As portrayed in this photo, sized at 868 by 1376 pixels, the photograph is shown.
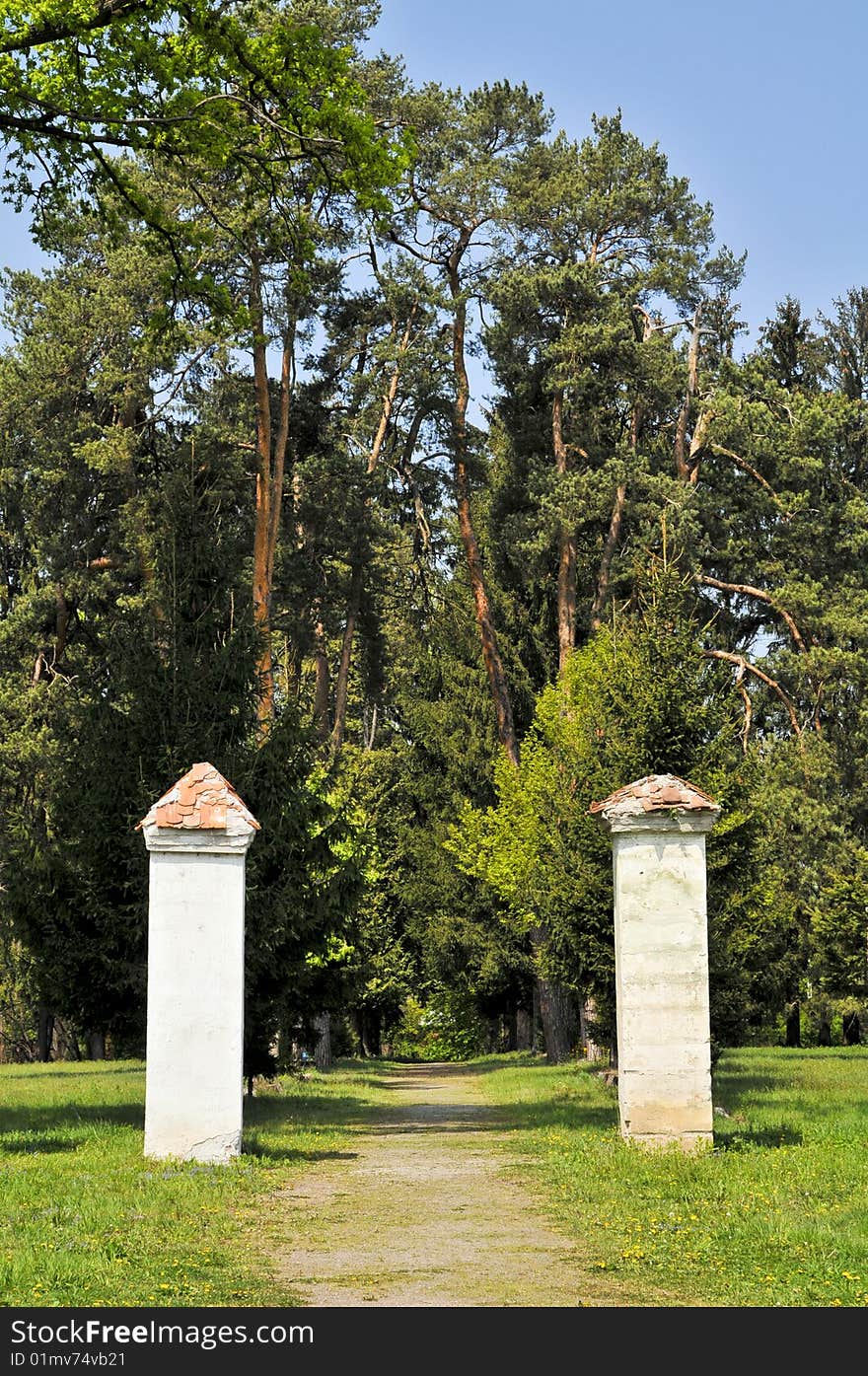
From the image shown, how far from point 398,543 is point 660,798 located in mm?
21640

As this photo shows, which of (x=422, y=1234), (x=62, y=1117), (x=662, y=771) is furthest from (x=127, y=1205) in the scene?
(x=662, y=771)

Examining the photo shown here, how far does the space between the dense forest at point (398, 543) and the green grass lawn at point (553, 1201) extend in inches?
99.3

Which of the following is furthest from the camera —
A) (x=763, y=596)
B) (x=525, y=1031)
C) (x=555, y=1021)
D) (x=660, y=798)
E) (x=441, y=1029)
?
(x=441, y=1029)

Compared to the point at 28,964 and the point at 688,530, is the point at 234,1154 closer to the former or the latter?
the point at 28,964

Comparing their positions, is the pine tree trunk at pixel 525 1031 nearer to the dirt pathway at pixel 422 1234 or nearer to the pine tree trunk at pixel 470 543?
the pine tree trunk at pixel 470 543

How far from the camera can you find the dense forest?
56.2 feet

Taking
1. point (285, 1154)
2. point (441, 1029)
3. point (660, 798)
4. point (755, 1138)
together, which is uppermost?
point (660, 798)

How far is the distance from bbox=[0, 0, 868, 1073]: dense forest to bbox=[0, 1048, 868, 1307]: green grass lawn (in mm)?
2521

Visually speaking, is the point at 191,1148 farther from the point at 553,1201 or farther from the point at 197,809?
the point at 553,1201

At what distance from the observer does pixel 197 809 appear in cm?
1277

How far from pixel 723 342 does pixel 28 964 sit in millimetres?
28279

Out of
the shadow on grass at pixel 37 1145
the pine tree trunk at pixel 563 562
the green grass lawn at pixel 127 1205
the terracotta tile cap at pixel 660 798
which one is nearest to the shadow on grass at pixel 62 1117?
the green grass lawn at pixel 127 1205

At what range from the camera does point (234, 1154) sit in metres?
12.5

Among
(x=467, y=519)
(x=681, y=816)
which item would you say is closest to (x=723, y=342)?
(x=467, y=519)
